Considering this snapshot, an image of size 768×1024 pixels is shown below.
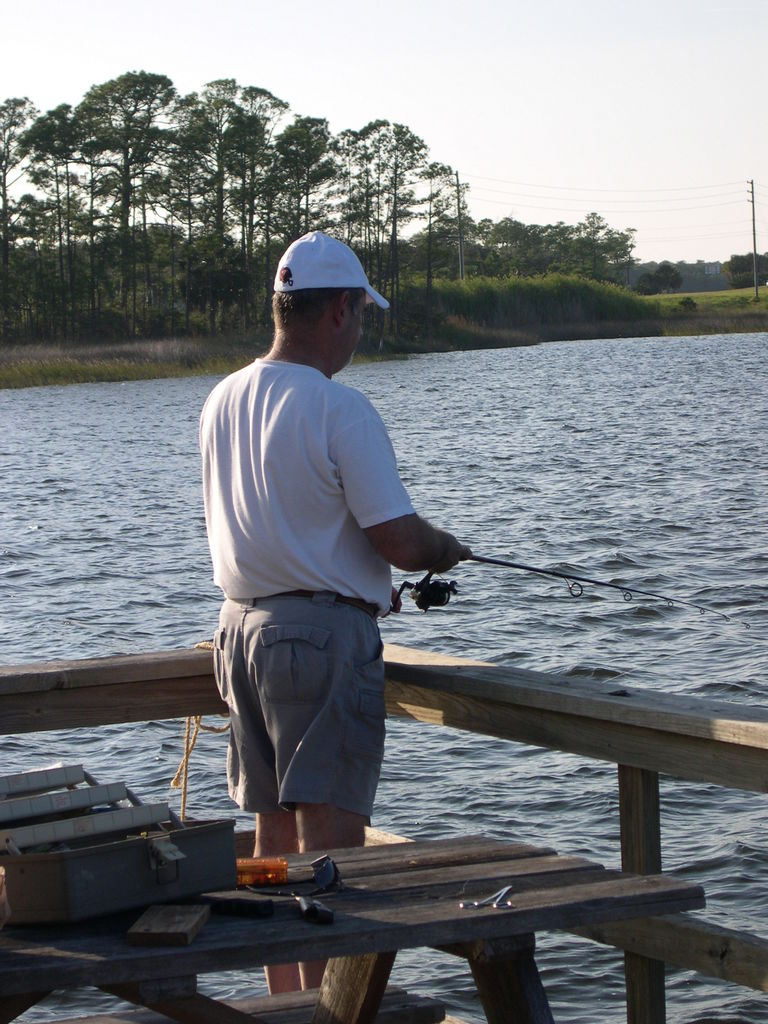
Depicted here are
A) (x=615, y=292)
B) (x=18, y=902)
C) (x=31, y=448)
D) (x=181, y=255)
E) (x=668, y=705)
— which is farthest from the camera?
(x=615, y=292)

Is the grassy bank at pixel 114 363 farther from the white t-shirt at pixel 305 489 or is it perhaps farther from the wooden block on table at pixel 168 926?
the wooden block on table at pixel 168 926

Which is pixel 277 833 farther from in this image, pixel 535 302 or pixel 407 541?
pixel 535 302

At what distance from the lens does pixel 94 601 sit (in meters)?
12.7

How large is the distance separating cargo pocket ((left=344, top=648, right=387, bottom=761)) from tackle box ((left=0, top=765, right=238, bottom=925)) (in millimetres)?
846

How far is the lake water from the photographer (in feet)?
20.4

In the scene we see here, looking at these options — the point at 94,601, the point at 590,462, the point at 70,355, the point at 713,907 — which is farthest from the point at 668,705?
the point at 70,355

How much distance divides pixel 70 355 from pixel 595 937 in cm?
5017

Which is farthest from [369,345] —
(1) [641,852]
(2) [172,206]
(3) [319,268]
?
(1) [641,852]

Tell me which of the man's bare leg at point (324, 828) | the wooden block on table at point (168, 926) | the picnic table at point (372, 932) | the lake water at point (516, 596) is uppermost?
the wooden block on table at point (168, 926)

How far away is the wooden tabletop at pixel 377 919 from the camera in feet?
5.86

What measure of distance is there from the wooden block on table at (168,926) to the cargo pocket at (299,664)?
3.22ft

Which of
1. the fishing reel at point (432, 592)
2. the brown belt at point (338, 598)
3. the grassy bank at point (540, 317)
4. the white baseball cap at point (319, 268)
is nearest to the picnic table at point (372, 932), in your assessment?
the brown belt at point (338, 598)

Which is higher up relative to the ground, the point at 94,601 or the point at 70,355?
the point at 70,355

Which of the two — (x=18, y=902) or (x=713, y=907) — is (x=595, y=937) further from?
(x=713, y=907)
